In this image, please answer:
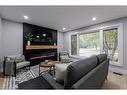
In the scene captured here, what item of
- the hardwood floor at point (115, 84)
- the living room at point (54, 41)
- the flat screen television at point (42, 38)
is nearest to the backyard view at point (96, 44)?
the living room at point (54, 41)

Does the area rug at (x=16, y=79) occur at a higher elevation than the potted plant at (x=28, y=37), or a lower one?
lower

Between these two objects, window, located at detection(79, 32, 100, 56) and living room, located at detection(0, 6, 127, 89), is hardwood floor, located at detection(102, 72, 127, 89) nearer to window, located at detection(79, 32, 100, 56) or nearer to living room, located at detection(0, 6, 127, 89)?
living room, located at detection(0, 6, 127, 89)

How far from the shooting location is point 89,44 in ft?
18.1

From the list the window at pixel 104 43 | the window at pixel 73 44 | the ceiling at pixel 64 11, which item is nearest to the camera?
the ceiling at pixel 64 11

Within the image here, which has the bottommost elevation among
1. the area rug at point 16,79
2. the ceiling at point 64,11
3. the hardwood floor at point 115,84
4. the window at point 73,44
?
the hardwood floor at point 115,84

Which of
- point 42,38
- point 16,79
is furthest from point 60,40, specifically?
point 16,79

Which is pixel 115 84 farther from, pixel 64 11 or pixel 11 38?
pixel 11 38

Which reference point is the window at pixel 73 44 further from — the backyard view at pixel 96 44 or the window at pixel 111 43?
the window at pixel 111 43

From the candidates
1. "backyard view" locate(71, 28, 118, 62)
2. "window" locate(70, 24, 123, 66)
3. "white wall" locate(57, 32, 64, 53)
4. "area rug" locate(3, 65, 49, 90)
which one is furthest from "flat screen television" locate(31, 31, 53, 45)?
"area rug" locate(3, 65, 49, 90)

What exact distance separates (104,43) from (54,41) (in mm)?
3310

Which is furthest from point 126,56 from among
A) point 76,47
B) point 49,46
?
point 49,46

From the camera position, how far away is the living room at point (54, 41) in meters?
2.83
